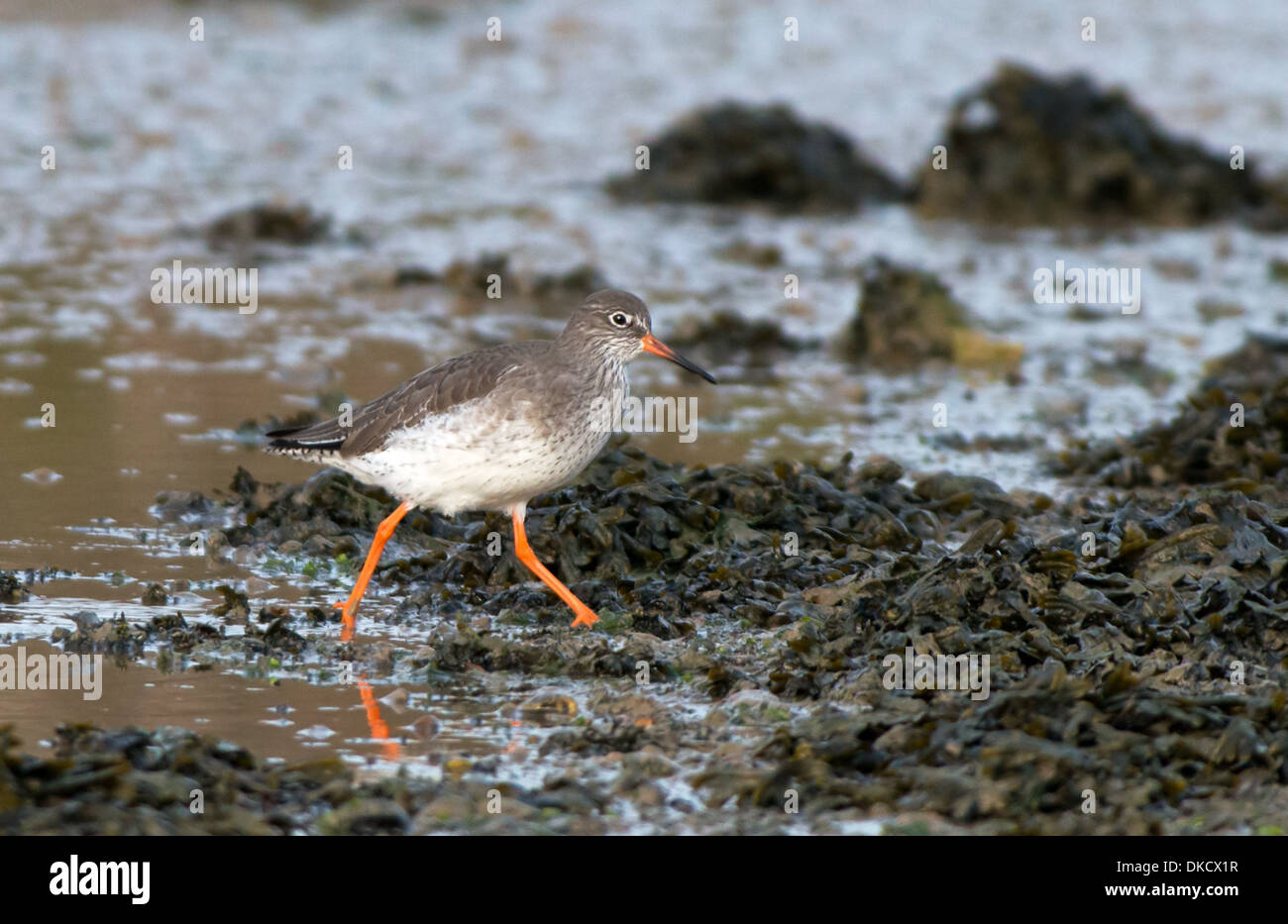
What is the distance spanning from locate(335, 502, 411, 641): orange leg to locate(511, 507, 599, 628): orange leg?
0.56 metres

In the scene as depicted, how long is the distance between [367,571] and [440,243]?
952cm

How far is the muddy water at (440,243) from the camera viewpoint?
9.88 metres

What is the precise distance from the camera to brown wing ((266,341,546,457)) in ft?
25.7

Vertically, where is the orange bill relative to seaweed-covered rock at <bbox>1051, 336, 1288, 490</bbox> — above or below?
above

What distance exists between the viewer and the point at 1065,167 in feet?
64.6

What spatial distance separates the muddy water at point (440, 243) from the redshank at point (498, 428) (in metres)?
0.78

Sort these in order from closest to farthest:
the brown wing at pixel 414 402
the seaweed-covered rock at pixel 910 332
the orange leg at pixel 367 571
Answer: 1. the orange leg at pixel 367 571
2. the brown wing at pixel 414 402
3. the seaweed-covered rock at pixel 910 332

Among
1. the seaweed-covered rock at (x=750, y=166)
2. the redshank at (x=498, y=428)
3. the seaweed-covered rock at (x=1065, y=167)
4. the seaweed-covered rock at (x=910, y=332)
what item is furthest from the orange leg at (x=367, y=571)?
the seaweed-covered rock at (x=1065, y=167)

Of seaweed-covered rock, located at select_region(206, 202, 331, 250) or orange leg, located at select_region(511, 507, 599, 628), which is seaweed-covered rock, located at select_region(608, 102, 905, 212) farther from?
orange leg, located at select_region(511, 507, 599, 628)

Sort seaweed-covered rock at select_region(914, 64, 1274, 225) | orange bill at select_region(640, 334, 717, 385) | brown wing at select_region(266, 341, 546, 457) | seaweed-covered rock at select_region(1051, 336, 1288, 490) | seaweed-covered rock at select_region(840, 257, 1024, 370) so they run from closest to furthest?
brown wing at select_region(266, 341, 546, 457)
orange bill at select_region(640, 334, 717, 385)
seaweed-covered rock at select_region(1051, 336, 1288, 490)
seaweed-covered rock at select_region(840, 257, 1024, 370)
seaweed-covered rock at select_region(914, 64, 1274, 225)

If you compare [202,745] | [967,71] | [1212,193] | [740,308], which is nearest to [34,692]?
[202,745]

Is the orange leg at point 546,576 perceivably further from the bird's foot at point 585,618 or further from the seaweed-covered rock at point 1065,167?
the seaweed-covered rock at point 1065,167

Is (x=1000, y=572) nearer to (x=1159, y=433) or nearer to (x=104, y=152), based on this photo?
(x=1159, y=433)

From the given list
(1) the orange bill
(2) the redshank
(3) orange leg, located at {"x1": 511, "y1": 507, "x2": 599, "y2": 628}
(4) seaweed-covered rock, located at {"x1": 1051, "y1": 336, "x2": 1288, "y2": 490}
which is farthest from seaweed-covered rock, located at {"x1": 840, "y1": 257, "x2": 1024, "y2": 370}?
(3) orange leg, located at {"x1": 511, "y1": 507, "x2": 599, "y2": 628}
